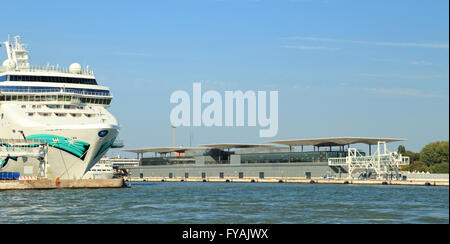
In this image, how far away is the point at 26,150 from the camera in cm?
7131

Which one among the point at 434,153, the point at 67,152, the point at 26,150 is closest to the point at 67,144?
the point at 67,152

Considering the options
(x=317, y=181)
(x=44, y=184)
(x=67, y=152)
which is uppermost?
(x=67, y=152)

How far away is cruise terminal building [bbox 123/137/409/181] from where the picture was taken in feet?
465

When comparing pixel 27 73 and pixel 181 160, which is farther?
pixel 181 160

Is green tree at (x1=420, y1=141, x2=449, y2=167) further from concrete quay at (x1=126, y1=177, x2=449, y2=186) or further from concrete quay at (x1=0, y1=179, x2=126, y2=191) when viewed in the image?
concrete quay at (x1=0, y1=179, x2=126, y2=191)

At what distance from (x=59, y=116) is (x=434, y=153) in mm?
96440

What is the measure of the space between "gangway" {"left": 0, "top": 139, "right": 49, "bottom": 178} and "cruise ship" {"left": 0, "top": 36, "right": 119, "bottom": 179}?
644mm

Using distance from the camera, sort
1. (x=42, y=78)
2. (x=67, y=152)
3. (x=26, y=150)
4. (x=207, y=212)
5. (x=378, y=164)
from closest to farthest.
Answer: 1. (x=207, y=212)
2. (x=26, y=150)
3. (x=67, y=152)
4. (x=42, y=78)
5. (x=378, y=164)

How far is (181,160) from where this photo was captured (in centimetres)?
18862

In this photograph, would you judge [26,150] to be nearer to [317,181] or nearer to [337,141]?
[317,181]

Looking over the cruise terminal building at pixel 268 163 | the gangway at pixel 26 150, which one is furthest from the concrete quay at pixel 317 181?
the gangway at pixel 26 150
